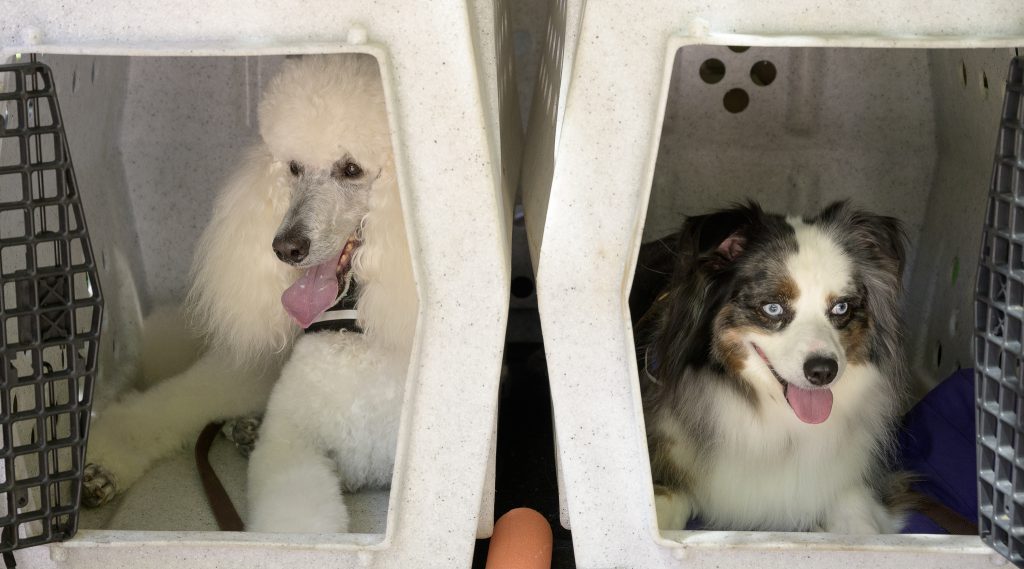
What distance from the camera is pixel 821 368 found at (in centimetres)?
164

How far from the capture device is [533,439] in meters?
2.33

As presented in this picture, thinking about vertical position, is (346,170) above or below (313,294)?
above

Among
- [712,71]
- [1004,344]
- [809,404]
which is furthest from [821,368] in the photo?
[712,71]

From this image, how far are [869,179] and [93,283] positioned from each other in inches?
80.7

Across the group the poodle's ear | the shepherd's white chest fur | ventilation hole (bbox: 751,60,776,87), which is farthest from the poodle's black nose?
ventilation hole (bbox: 751,60,776,87)

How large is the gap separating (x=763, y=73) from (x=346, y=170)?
53.4 inches

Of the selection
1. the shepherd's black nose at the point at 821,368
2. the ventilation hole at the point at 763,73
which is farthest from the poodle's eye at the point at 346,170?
the ventilation hole at the point at 763,73

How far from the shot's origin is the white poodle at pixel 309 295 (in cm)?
178

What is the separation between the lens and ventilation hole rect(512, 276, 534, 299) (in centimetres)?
282

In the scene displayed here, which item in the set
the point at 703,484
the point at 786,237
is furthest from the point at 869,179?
the point at 703,484

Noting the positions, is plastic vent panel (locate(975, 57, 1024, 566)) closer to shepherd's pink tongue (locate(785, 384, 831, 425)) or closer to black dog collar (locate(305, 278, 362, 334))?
shepherd's pink tongue (locate(785, 384, 831, 425))

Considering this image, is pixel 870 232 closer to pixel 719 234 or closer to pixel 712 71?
pixel 719 234

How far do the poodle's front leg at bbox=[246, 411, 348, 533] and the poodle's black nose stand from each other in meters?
0.36

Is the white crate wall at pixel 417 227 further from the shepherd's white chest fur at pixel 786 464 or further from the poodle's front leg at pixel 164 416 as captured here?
the shepherd's white chest fur at pixel 786 464
